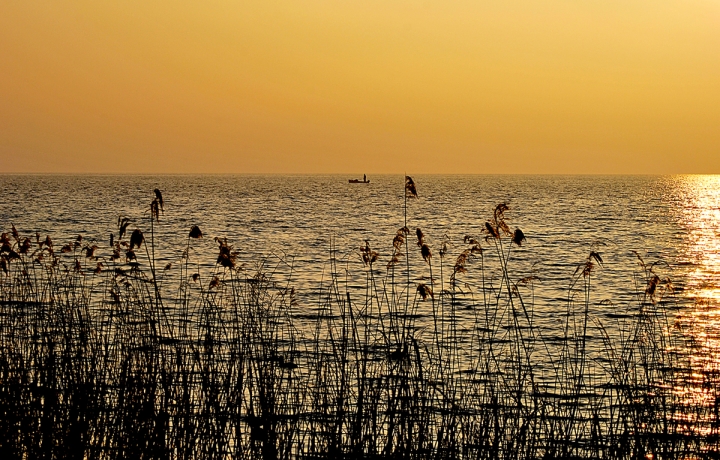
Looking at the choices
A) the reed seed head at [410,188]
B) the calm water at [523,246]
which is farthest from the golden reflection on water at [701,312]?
the reed seed head at [410,188]

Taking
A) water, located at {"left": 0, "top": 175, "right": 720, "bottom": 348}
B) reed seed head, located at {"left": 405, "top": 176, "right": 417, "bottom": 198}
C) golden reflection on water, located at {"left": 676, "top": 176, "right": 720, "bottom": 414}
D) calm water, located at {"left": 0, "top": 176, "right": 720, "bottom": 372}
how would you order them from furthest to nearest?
1. water, located at {"left": 0, "top": 175, "right": 720, "bottom": 348}
2. calm water, located at {"left": 0, "top": 176, "right": 720, "bottom": 372}
3. golden reflection on water, located at {"left": 676, "top": 176, "right": 720, "bottom": 414}
4. reed seed head, located at {"left": 405, "top": 176, "right": 417, "bottom": 198}

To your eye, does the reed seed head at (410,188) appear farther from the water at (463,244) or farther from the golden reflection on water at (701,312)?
the golden reflection on water at (701,312)

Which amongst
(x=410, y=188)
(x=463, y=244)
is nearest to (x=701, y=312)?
(x=463, y=244)

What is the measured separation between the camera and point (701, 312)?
1945cm

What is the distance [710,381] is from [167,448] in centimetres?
657

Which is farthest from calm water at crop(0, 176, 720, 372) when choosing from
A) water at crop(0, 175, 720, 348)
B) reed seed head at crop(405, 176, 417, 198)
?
reed seed head at crop(405, 176, 417, 198)

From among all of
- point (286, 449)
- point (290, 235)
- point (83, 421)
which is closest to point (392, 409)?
point (286, 449)

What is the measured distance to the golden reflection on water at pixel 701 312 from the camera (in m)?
11.4

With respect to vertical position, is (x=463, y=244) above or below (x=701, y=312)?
above

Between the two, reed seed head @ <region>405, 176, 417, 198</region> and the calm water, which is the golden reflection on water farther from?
reed seed head @ <region>405, 176, 417, 198</region>

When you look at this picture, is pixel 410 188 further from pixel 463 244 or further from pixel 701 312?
pixel 463 244

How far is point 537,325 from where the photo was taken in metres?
21.9

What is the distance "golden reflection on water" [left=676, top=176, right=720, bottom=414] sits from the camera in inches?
450

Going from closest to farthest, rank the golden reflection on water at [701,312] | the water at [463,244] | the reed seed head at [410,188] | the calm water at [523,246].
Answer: the reed seed head at [410,188], the golden reflection on water at [701,312], the calm water at [523,246], the water at [463,244]
